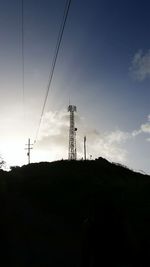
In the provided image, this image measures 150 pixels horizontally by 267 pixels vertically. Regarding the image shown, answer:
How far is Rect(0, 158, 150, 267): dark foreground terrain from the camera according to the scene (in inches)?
617

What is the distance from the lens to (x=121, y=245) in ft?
53.4

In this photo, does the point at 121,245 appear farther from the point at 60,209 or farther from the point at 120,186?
the point at 120,186

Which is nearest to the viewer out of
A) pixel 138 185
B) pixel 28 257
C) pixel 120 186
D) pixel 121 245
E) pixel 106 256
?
pixel 106 256

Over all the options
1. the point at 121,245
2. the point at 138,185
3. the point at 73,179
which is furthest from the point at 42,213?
the point at 121,245

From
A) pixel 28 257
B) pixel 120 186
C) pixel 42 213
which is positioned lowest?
pixel 28 257

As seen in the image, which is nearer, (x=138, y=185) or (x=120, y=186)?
(x=120, y=186)

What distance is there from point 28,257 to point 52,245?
3.39 m

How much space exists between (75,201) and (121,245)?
84.2 feet

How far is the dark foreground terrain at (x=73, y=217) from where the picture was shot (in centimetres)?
1568

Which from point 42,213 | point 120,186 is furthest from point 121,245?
point 120,186

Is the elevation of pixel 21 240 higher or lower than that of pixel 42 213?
lower

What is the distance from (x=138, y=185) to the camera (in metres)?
48.6

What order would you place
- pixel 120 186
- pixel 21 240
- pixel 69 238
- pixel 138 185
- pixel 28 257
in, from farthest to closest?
1. pixel 138 185
2. pixel 120 186
3. pixel 69 238
4. pixel 21 240
5. pixel 28 257

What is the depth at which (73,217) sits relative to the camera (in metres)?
38.8
